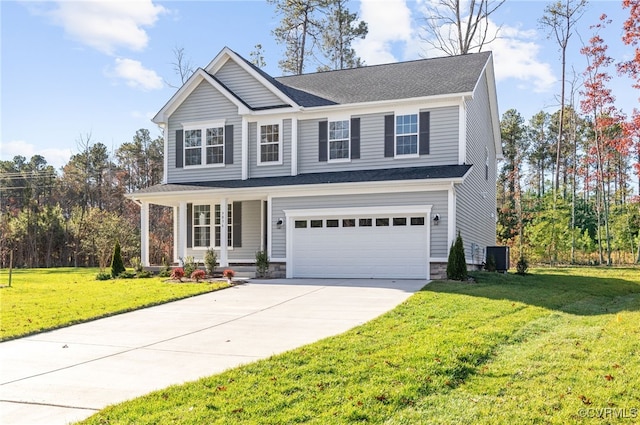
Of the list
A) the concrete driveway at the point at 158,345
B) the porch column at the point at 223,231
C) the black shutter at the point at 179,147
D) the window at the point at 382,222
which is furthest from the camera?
the black shutter at the point at 179,147

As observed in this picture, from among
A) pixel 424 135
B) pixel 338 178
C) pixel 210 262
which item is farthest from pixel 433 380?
pixel 424 135

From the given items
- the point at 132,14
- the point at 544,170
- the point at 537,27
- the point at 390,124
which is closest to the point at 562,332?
the point at 390,124

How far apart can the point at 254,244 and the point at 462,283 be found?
8.46 metres

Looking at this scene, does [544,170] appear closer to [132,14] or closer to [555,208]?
[555,208]

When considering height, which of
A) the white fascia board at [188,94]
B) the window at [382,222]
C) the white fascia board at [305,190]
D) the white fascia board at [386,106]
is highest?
the white fascia board at [188,94]

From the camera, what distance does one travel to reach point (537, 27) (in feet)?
99.1

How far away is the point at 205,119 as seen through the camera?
19984 millimetres

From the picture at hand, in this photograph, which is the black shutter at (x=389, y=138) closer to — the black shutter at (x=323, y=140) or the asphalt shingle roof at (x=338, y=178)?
the asphalt shingle roof at (x=338, y=178)

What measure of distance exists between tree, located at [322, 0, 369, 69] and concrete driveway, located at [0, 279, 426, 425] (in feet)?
84.3

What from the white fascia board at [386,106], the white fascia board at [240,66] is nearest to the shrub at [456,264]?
the white fascia board at [386,106]

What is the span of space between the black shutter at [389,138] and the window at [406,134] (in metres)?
0.14

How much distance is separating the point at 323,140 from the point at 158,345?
12.0m

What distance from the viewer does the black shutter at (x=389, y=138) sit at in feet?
58.0

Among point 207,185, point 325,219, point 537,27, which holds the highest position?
point 537,27
